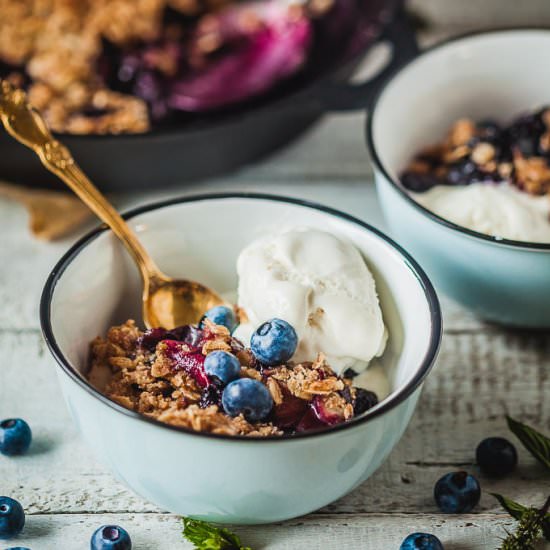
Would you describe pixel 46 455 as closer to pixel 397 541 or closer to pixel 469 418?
pixel 397 541

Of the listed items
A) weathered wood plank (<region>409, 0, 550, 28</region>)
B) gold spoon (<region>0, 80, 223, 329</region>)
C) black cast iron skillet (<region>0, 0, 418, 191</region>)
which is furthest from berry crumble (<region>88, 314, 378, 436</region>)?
weathered wood plank (<region>409, 0, 550, 28</region>)

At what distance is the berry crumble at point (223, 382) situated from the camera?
3.73 feet

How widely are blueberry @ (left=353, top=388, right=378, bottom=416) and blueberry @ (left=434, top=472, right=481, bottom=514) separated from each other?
0.49 feet

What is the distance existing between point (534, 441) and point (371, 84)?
2.54 feet

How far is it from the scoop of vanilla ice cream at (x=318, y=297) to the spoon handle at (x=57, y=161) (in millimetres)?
162

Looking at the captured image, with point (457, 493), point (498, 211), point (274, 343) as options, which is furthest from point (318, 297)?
point (498, 211)

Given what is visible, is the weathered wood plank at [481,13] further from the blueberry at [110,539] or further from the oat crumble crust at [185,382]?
the blueberry at [110,539]

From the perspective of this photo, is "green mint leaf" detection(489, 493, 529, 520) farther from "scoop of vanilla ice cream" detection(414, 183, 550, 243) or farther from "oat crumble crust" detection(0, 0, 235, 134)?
"oat crumble crust" detection(0, 0, 235, 134)

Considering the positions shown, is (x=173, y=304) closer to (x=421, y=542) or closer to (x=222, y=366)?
(x=222, y=366)

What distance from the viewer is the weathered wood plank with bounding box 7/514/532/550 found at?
121 cm

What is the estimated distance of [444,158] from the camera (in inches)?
70.9

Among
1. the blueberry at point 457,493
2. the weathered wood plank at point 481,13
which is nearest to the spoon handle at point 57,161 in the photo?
the blueberry at point 457,493

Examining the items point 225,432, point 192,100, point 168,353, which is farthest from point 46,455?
point 192,100

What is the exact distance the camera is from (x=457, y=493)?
4.12ft
